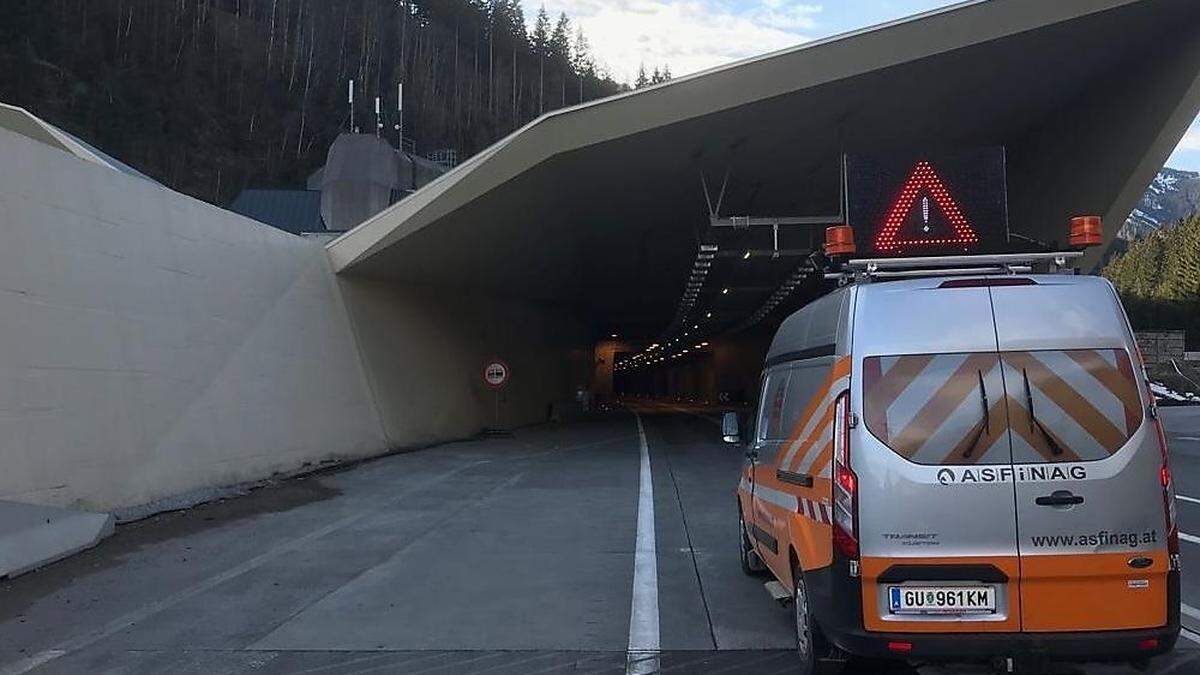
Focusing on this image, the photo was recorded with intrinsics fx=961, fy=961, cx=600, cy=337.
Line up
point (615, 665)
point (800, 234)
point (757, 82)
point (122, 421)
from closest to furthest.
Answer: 1. point (615, 665)
2. point (122, 421)
3. point (757, 82)
4. point (800, 234)

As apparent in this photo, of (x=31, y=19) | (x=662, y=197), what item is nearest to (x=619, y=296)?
(x=662, y=197)

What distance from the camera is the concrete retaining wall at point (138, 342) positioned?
10297 millimetres

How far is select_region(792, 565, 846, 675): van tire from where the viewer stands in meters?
5.15

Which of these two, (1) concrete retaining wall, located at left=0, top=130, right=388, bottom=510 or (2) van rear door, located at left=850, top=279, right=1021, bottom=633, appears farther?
(1) concrete retaining wall, located at left=0, top=130, right=388, bottom=510

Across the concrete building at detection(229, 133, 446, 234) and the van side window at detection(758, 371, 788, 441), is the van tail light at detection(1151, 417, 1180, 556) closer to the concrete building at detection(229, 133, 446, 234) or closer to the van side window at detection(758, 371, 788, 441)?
the van side window at detection(758, 371, 788, 441)

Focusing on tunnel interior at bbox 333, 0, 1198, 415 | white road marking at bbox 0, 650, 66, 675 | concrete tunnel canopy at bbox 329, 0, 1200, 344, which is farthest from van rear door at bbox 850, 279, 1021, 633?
concrete tunnel canopy at bbox 329, 0, 1200, 344

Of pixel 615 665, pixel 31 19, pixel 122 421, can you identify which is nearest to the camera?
pixel 615 665

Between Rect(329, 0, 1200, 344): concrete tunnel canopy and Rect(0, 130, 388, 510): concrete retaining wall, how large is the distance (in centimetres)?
372

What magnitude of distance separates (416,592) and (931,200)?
5217 millimetres

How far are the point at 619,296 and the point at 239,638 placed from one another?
36.7 meters

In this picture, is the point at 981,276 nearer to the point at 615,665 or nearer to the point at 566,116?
the point at 615,665

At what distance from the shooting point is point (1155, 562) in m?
4.53

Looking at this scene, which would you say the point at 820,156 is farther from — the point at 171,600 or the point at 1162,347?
the point at 1162,347

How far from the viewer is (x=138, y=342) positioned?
12.5 m
